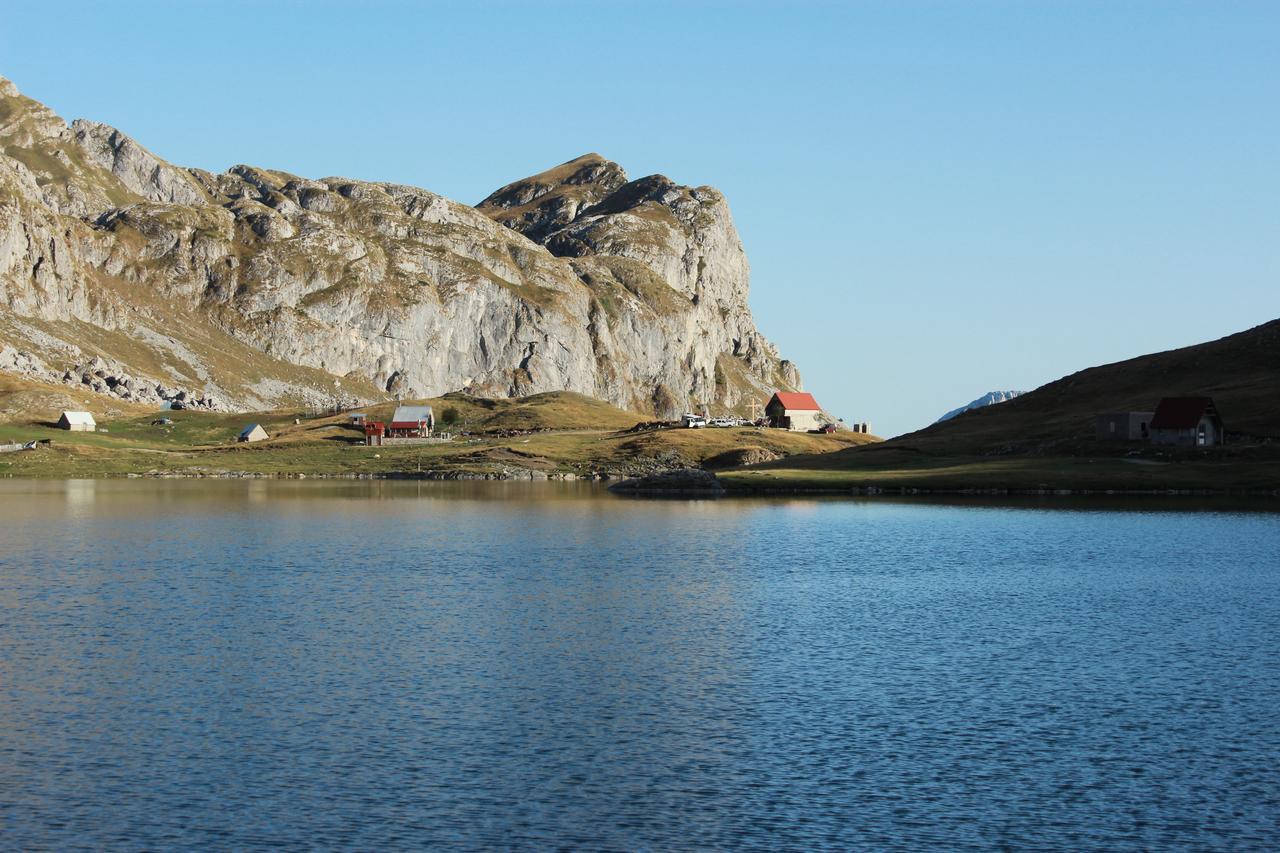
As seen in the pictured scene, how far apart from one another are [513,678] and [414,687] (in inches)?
148

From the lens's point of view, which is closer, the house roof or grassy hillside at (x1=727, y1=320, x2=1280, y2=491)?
grassy hillside at (x1=727, y1=320, x2=1280, y2=491)

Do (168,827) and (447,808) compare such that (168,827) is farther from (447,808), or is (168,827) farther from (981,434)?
(981,434)

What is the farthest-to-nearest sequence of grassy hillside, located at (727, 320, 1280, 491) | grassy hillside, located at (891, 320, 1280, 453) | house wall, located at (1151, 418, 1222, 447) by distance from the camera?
grassy hillside, located at (891, 320, 1280, 453)
house wall, located at (1151, 418, 1222, 447)
grassy hillside, located at (727, 320, 1280, 491)

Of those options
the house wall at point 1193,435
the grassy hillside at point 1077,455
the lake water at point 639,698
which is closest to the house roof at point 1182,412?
the house wall at point 1193,435

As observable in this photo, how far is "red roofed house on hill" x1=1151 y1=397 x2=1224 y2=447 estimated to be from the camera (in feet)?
528

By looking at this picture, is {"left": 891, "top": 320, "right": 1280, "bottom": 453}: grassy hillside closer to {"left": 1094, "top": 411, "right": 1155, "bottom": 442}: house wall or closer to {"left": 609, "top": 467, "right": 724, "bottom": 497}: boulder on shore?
{"left": 1094, "top": 411, "right": 1155, "bottom": 442}: house wall

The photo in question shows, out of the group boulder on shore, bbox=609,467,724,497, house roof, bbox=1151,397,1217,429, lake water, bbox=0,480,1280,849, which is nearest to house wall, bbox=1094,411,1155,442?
house roof, bbox=1151,397,1217,429

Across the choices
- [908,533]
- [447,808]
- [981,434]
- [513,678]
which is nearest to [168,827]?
[447,808]

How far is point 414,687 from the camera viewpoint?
144 feet

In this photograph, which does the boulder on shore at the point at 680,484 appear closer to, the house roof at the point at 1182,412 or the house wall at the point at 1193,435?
the house wall at the point at 1193,435

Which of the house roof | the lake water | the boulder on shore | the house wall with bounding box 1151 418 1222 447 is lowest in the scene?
the lake water

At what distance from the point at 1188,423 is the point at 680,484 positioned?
65.9 metres

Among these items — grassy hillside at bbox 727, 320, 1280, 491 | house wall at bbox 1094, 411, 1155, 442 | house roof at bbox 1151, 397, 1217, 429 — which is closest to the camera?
grassy hillside at bbox 727, 320, 1280, 491

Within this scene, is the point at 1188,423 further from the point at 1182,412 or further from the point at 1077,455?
the point at 1077,455
